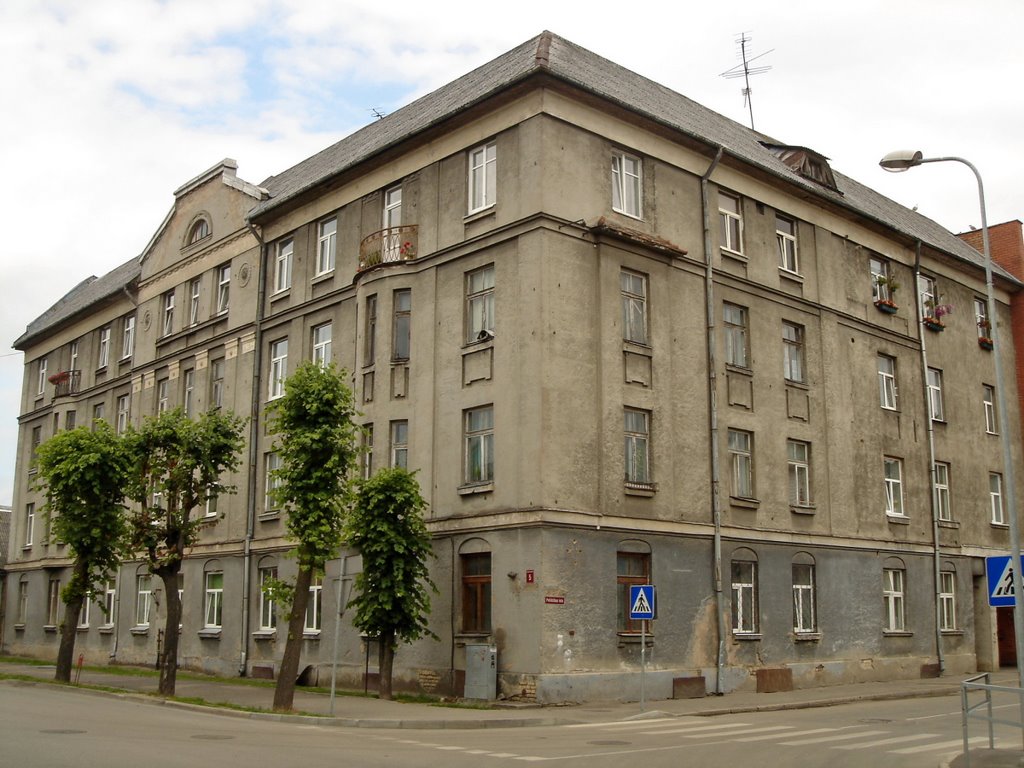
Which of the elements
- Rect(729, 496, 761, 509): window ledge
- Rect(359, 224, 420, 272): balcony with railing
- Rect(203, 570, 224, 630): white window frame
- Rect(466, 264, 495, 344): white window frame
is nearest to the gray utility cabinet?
Rect(466, 264, 495, 344): white window frame

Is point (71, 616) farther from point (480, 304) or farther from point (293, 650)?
point (480, 304)

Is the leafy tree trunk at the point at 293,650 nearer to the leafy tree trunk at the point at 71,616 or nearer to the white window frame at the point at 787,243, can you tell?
the leafy tree trunk at the point at 71,616

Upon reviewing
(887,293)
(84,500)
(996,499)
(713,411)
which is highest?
(887,293)

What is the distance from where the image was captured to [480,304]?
25703 millimetres

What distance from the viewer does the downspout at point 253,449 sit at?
3173cm

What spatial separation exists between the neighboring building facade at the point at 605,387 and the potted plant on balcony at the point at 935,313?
121 mm

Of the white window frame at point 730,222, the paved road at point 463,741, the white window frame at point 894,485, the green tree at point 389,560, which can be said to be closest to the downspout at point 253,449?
the green tree at point 389,560

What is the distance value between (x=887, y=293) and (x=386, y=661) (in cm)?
2039

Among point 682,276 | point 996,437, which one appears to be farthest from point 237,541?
point 996,437

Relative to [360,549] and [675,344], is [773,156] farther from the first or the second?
[360,549]

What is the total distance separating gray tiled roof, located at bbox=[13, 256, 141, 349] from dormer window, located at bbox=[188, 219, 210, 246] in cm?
492

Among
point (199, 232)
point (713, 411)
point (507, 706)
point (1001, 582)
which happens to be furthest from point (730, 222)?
point (199, 232)

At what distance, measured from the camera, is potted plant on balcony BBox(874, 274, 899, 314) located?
3369cm

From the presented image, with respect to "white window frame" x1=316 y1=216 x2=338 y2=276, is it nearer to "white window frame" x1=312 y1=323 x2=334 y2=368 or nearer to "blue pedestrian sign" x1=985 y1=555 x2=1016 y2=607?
"white window frame" x1=312 y1=323 x2=334 y2=368
